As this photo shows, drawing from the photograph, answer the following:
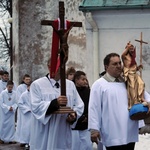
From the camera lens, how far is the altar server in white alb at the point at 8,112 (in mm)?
13937

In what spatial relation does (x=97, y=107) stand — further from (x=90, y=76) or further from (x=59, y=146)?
(x=90, y=76)

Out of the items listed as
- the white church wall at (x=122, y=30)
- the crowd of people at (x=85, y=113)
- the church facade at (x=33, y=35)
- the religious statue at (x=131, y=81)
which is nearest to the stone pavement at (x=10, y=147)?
the white church wall at (x=122, y=30)

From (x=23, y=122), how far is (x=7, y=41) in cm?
2530

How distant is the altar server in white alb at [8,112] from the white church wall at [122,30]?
2.53 m

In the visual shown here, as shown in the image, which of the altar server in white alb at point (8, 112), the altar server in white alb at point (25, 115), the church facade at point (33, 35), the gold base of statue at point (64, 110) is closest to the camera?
the gold base of statue at point (64, 110)

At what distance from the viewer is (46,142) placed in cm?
682

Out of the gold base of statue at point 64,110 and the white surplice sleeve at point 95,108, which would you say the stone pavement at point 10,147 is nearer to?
the gold base of statue at point 64,110

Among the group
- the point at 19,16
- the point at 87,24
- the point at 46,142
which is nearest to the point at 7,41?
the point at 19,16

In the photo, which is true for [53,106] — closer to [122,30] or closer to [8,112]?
[122,30]

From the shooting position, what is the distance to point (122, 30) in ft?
43.3

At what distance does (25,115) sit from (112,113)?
271 inches

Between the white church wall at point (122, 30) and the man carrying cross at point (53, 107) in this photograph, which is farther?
the white church wall at point (122, 30)

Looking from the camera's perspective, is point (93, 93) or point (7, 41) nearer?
point (93, 93)

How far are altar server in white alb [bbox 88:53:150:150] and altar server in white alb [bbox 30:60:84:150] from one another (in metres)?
0.55
